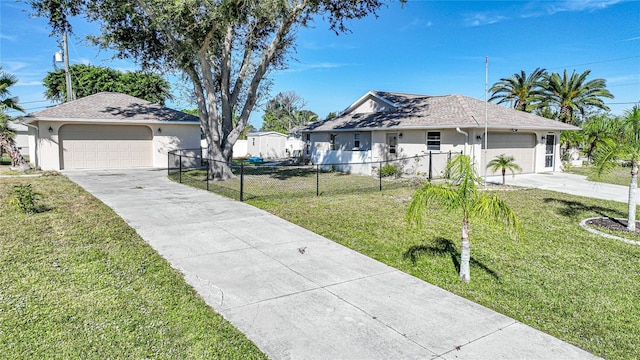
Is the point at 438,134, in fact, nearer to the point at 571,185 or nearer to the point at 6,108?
the point at 571,185

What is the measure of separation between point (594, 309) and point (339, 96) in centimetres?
4260

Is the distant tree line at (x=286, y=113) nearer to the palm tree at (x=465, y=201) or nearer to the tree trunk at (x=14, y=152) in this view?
the tree trunk at (x=14, y=152)

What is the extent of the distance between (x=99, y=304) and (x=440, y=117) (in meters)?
16.3

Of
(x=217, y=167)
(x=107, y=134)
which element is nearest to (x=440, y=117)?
(x=217, y=167)

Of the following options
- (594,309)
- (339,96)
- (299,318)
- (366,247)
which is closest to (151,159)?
(366,247)

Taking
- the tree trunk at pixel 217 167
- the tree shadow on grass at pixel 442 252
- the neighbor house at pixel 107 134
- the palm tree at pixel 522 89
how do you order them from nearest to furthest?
the tree shadow on grass at pixel 442 252 → the tree trunk at pixel 217 167 → the neighbor house at pixel 107 134 → the palm tree at pixel 522 89

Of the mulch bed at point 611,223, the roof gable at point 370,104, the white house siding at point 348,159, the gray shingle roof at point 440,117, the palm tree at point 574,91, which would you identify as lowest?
the mulch bed at point 611,223

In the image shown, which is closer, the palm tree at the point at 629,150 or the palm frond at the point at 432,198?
the palm frond at the point at 432,198

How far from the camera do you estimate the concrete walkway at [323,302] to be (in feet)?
12.5

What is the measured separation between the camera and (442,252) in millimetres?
6875

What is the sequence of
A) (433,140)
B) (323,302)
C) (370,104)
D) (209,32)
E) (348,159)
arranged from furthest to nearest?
(370,104), (348,159), (433,140), (209,32), (323,302)

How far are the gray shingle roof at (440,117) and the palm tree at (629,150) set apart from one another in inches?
289

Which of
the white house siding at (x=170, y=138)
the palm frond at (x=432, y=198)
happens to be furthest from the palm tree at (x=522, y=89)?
the palm frond at (x=432, y=198)

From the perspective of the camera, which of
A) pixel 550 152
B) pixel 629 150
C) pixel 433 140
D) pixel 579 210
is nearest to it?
pixel 629 150
